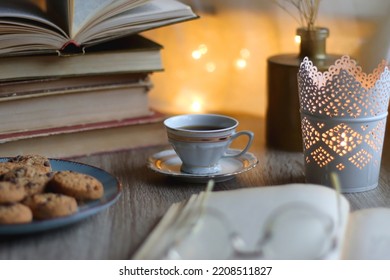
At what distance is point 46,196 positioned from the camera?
764 mm

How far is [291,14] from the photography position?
130cm

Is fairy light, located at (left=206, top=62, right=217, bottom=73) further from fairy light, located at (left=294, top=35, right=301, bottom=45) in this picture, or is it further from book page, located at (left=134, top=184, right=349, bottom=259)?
book page, located at (left=134, top=184, right=349, bottom=259)

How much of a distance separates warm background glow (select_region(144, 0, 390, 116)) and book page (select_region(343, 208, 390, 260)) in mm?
522

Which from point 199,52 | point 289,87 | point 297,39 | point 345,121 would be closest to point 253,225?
point 345,121

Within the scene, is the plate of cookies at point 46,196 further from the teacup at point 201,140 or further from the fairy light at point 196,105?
the fairy light at point 196,105

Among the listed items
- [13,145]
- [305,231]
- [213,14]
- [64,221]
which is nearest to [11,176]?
[64,221]

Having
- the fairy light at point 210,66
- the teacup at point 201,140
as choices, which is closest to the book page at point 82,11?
the teacup at point 201,140

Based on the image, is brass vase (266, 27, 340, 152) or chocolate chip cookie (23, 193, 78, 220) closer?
chocolate chip cookie (23, 193, 78, 220)

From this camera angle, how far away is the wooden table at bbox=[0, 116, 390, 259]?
0.74m

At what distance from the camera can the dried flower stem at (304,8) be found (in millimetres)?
1144

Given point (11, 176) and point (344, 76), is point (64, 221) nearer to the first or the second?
point (11, 176)

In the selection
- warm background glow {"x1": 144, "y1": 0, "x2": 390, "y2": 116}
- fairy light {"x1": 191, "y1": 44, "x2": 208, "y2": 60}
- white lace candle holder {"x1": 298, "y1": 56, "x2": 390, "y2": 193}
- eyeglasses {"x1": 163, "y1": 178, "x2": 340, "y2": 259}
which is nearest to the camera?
eyeglasses {"x1": 163, "y1": 178, "x2": 340, "y2": 259}

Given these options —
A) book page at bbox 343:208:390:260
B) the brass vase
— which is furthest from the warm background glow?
book page at bbox 343:208:390:260

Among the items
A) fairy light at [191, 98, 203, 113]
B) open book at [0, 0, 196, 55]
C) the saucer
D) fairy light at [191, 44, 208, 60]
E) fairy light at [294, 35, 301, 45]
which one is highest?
open book at [0, 0, 196, 55]
